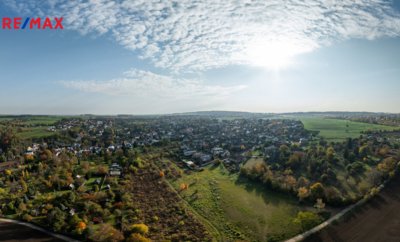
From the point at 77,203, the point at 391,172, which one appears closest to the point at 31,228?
the point at 77,203

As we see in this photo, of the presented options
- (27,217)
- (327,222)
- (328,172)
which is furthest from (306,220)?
(27,217)

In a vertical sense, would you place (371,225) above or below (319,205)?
below

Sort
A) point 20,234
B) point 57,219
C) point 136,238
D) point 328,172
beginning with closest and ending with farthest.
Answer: point 136,238
point 20,234
point 57,219
point 328,172

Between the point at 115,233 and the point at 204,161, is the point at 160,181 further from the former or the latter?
the point at 115,233

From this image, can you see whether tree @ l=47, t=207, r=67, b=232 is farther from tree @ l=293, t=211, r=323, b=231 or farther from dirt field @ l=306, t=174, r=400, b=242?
dirt field @ l=306, t=174, r=400, b=242

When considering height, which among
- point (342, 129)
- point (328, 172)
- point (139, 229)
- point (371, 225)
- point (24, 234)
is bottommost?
point (24, 234)

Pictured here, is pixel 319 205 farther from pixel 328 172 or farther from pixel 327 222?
pixel 328 172

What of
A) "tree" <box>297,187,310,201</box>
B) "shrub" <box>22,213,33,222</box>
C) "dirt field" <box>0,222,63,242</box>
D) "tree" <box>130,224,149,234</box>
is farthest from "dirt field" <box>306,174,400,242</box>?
"shrub" <box>22,213,33,222</box>
